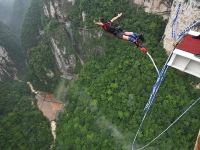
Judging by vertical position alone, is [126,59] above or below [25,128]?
above

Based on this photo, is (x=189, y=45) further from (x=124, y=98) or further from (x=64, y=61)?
(x=64, y=61)

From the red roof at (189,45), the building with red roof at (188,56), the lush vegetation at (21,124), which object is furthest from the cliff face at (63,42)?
the building with red roof at (188,56)

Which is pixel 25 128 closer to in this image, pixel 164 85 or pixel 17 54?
pixel 164 85

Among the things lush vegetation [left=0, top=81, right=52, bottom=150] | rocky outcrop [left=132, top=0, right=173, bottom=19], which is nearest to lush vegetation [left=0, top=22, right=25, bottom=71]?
lush vegetation [left=0, top=81, right=52, bottom=150]

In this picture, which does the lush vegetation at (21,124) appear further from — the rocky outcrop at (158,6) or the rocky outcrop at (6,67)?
the rocky outcrop at (158,6)

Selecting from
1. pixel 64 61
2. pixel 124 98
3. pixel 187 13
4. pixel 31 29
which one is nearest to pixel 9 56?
pixel 31 29

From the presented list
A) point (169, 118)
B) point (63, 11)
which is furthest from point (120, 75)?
point (63, 11)
